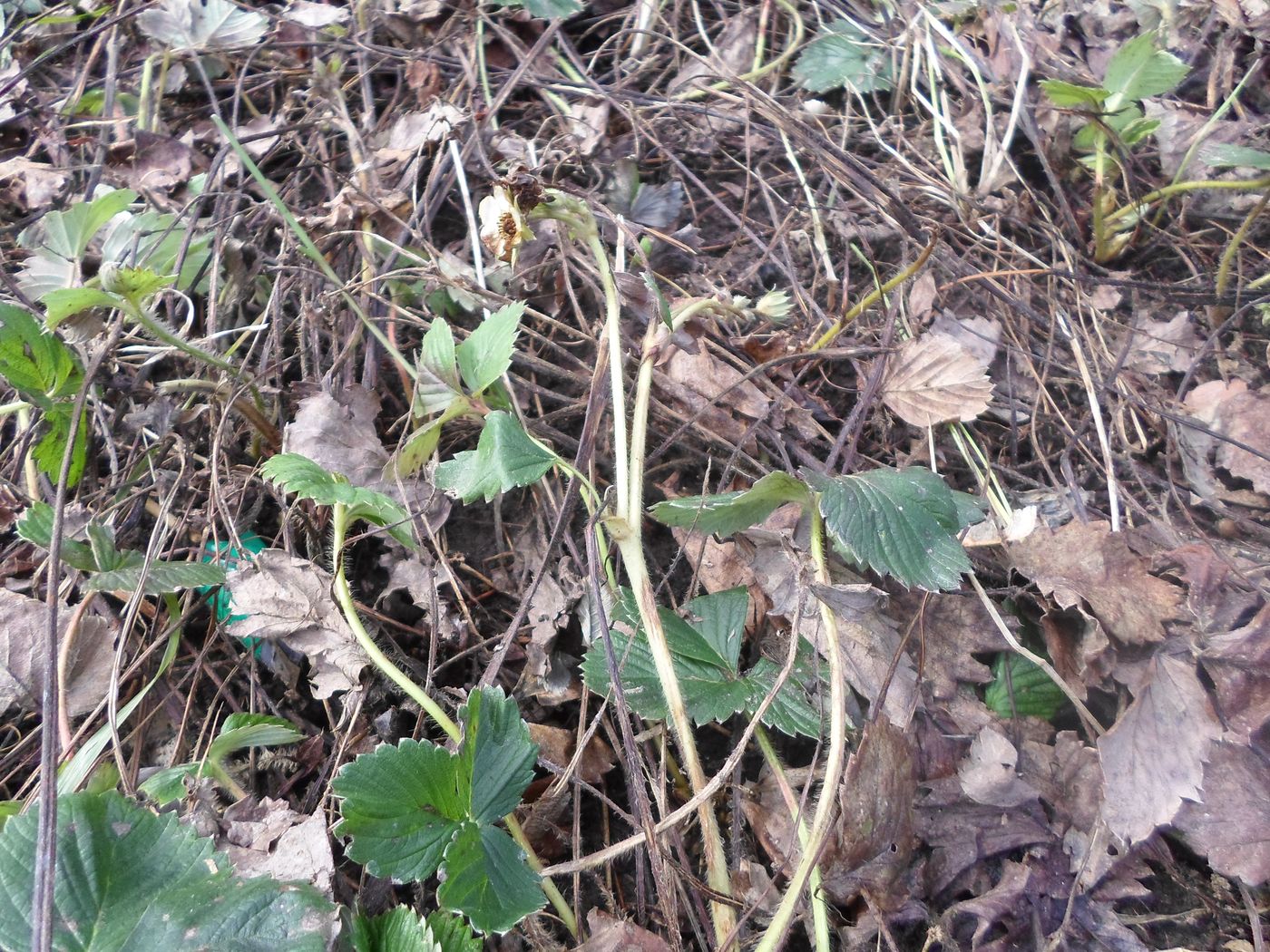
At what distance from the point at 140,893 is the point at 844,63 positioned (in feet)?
6.73

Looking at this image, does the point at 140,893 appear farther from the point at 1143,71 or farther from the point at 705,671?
the point at 1143,71

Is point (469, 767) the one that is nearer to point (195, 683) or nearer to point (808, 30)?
point (195, 683)

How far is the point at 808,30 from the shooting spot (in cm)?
198

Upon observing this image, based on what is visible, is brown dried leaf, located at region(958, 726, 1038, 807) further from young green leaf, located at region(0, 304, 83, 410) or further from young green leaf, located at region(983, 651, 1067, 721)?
young green leaf, located at region(0, 304, 83, 410)

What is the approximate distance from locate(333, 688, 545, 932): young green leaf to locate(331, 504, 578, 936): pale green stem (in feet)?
0.18

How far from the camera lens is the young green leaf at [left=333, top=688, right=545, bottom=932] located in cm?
79

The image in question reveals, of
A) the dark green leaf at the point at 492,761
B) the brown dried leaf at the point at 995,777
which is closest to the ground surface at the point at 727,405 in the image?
the brown dried leaf at the point at 995,777

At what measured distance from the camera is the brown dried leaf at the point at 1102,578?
1027 mm

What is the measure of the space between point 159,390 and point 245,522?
0.96ft

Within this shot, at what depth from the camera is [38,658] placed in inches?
42.4

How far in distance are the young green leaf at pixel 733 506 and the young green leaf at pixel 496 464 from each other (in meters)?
0.17

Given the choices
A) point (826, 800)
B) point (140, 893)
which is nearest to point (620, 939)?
point (826, 800)

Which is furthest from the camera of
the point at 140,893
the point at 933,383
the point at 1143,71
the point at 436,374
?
the point at 1143,71

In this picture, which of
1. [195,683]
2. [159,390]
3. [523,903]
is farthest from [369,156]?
[523,903]
